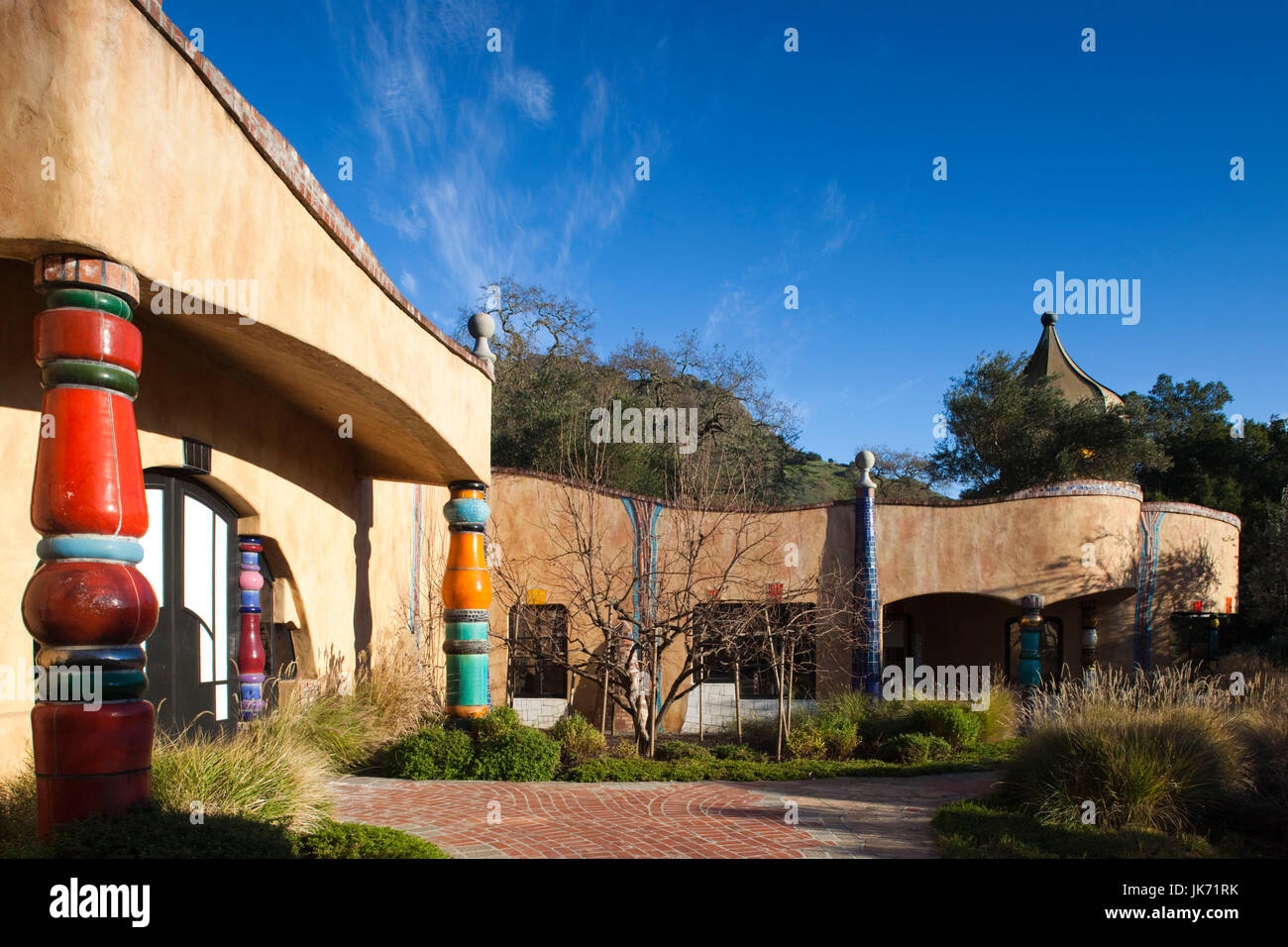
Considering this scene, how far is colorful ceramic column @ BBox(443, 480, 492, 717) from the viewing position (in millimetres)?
9219

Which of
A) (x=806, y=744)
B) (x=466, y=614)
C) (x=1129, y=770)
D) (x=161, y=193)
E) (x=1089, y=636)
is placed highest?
(x=161, y=193)

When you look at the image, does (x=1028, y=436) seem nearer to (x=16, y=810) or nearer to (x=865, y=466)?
(x=865, y=466)

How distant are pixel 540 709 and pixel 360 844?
9538mm

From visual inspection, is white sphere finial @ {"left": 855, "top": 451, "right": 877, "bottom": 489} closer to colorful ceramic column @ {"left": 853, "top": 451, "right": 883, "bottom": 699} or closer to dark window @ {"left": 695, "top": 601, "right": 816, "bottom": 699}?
colorful ceramic column @ {"left": 853, "top": 451, "right": 883, "bottom": 699}

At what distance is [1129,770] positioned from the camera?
6.85 metres

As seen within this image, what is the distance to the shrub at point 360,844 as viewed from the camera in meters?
5.04

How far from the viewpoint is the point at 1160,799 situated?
685 cm

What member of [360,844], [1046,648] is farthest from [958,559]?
[360,844]

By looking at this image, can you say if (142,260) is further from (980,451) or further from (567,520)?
(980,451)

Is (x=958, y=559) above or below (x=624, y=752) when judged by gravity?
above

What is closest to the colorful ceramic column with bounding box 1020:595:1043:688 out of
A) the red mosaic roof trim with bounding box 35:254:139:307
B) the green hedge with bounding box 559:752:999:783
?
the green hedge with bounding box 559:752:999:783

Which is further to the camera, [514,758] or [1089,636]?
[1089,636]

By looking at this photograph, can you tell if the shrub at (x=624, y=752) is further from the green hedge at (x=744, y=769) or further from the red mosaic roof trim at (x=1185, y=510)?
the red mosaic roof trim at (x=1185, y=510)
